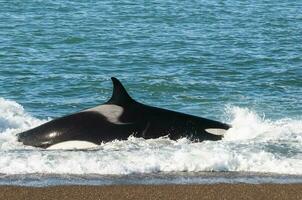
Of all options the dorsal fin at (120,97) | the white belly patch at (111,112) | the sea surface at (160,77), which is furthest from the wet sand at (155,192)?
the dorsal fin at (120,97)

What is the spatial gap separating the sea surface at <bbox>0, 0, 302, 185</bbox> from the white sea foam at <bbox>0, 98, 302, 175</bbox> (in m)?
0.02

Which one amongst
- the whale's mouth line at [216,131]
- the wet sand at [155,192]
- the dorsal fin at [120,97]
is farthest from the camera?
the whale's mouth line at [216,131]

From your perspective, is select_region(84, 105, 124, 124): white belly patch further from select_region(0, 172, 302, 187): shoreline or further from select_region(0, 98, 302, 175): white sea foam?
select_region(0, 172, 302, 187): shoreline

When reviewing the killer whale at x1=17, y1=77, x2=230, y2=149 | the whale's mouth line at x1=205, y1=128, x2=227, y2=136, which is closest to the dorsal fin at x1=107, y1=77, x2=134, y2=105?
the killer whale at x1=17, y1=77, x2=230, y2=149

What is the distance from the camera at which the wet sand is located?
11078 mm

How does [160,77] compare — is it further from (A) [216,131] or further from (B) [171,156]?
(B) [171,156]

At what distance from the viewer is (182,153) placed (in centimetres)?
1378

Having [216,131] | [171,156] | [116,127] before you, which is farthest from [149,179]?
[216,131]

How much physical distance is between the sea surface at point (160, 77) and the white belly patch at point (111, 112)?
524 millimetres

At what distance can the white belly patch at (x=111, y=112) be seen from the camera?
15180mm

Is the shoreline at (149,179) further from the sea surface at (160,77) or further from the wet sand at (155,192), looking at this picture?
the wet sand at (155,192)

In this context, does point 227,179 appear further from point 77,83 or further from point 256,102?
point 77,83

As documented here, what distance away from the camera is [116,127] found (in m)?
15.2

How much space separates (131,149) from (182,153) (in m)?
1.11
